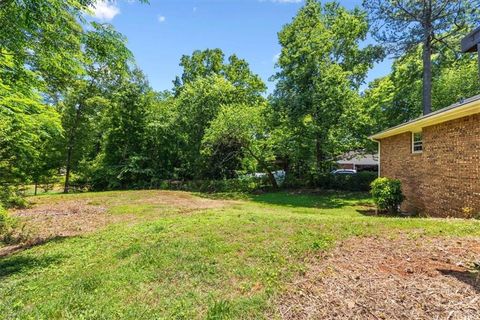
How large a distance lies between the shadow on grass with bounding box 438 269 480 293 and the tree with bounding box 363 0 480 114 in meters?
15.5

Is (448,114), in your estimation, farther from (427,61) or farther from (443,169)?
(427,61)

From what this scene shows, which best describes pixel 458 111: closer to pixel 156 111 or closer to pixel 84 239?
pixel 84 239

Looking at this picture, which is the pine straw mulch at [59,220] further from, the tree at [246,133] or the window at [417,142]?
the tree at [246,133]

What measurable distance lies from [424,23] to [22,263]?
70.7ft

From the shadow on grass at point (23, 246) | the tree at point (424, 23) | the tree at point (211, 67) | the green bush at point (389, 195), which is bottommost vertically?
the shadow on grass at point (23, 246)

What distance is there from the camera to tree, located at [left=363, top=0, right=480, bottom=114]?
54.7 feet

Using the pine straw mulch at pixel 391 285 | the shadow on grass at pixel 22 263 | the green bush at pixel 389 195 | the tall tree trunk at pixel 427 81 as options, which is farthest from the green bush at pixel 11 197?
the tall tree trunk at pixel 427 81

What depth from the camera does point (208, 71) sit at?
32.9m

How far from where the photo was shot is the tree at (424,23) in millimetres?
16672

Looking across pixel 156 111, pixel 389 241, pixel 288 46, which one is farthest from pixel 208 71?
pixel 389 241

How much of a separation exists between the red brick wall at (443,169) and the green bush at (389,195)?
0.59m

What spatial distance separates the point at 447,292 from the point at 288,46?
16.7 metres

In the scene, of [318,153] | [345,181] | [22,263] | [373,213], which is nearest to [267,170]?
[318,153]

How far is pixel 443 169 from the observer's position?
836 centimetres
